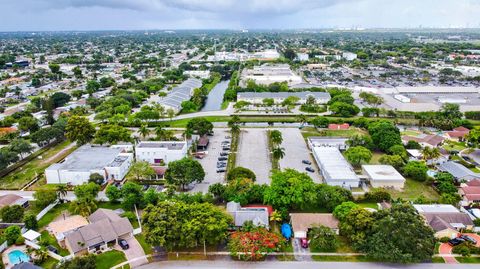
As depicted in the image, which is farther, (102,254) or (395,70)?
(395,70)

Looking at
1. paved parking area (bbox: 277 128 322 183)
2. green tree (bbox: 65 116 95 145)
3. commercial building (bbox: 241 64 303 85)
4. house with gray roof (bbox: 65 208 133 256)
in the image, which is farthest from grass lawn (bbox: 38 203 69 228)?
commercial building (bbox: 241 64 303 85)

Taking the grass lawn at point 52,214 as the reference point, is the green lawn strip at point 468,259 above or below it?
below

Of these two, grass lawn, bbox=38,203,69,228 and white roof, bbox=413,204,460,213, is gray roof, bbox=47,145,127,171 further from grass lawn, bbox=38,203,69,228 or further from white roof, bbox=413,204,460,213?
white roof, bbox=413,204,460,213

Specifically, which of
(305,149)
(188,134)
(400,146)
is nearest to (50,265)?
(188,134)

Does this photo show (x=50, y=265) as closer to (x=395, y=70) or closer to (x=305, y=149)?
(x=305, y=149)

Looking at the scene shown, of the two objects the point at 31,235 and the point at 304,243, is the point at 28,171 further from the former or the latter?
the point at 304,243

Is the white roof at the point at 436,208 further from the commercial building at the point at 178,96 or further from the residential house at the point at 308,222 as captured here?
the commercial building at the point at 178,96

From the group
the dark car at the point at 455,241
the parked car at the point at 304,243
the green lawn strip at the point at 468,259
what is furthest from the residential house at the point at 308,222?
the green lawn strip at the point at 468,259
